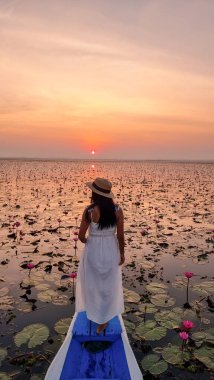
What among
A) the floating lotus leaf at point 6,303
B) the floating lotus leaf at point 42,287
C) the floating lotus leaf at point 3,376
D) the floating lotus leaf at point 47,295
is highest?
the floating lotus leaf at point 42,287

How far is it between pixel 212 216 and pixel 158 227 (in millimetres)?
4296

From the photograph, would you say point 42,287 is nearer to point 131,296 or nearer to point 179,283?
point 131,296

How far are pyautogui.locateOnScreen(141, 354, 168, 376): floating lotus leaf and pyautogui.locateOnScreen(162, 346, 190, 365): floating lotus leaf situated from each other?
13cm

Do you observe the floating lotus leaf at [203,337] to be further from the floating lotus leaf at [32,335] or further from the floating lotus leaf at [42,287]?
the floating lotus leaf at [42,287]

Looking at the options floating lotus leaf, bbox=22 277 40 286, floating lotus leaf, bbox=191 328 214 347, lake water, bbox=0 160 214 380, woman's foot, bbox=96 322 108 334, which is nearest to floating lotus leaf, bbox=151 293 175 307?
lake water, bbox=0 160 214 380

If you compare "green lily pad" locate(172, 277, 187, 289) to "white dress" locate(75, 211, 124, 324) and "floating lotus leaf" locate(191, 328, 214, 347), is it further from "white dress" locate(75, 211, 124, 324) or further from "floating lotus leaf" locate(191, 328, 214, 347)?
"white dress" locate(75, 211, 124, 324)

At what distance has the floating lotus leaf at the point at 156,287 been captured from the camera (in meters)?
7.94

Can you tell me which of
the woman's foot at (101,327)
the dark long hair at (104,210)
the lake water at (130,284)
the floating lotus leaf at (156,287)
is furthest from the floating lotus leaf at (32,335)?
the floating lotus leaf at (156,287)

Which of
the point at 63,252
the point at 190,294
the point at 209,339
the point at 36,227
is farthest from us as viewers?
the point at 36,227

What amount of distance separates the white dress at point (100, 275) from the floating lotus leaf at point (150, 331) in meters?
1.16

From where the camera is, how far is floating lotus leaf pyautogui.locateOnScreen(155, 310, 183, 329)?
6.47 meters

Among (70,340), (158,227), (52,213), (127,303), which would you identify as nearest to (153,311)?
(127,303)

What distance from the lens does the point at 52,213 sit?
17031mm

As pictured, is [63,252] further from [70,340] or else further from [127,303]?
[70,340]
